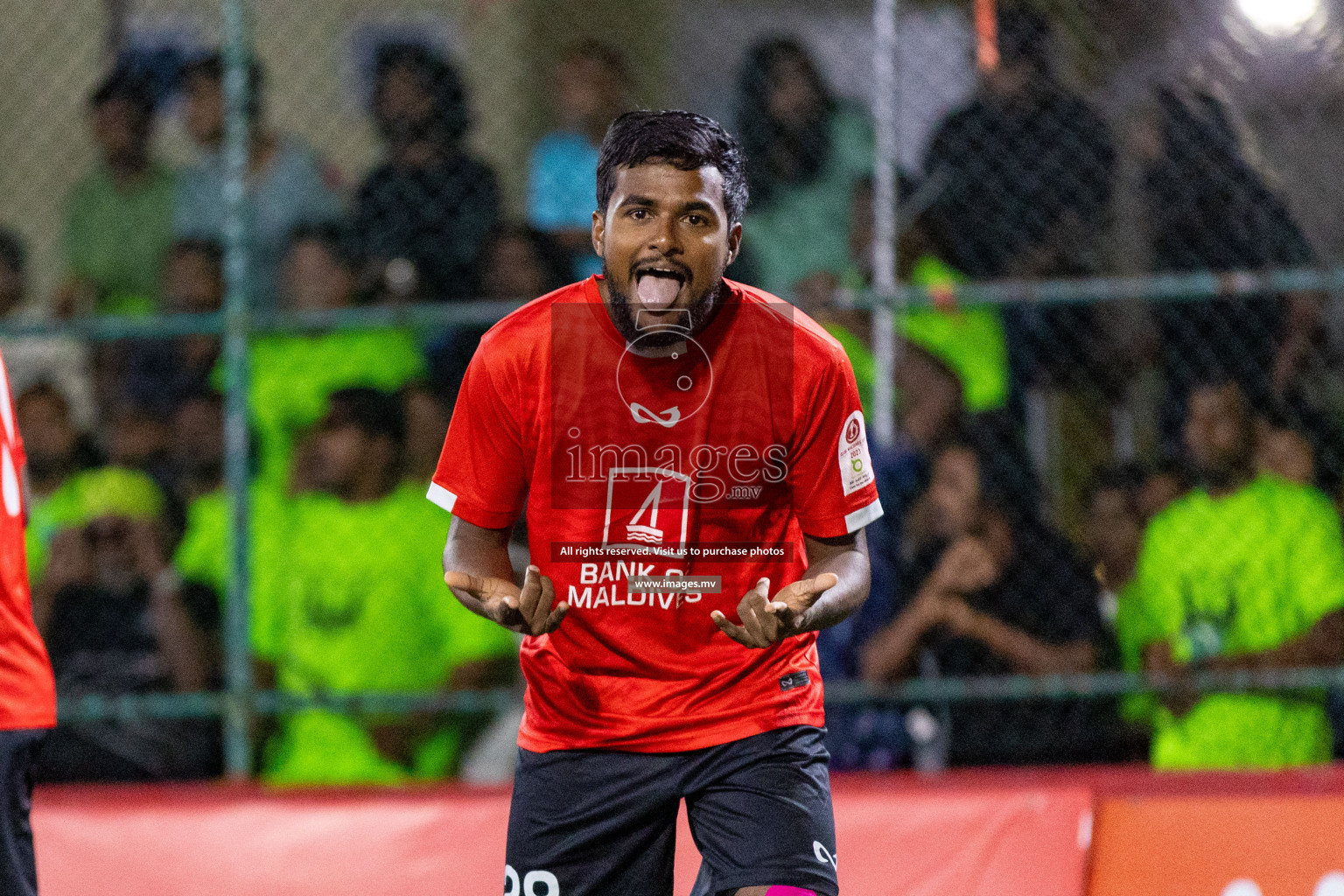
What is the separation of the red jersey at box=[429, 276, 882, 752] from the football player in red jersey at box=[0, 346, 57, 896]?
90 cm

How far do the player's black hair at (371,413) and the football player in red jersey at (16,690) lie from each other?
1977mm

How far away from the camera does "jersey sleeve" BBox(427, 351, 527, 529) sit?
273 cm

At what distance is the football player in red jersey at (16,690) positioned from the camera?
283 cm

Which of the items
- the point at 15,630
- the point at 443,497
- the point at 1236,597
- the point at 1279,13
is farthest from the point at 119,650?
the point at 1279,13

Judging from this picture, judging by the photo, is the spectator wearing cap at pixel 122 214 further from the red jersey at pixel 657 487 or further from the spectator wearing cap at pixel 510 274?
the red jersey at pixel 657 487

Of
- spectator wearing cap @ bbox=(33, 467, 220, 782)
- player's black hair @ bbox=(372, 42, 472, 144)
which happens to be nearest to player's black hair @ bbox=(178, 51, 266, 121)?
player's black hair @ bbox=(372, 42, 472, 144)

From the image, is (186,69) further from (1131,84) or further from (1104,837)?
(1104,837)

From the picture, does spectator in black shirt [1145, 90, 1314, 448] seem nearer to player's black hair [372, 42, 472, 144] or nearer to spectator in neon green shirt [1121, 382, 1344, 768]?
spectator in neon green shirt [1121, 382, 1344, 768]

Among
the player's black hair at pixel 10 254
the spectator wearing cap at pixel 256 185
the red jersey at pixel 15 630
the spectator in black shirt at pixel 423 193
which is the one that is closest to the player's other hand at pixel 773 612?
the red jersey at pixel 15 630

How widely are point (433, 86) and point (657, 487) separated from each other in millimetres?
3304

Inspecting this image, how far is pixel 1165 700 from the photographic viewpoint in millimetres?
4633

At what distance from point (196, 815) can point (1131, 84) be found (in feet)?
14.3

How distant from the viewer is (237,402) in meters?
4.82

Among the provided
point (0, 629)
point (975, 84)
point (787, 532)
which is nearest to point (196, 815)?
point (0, 629)
